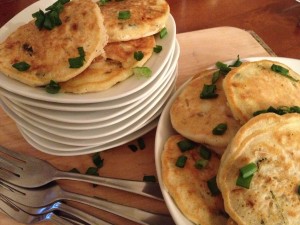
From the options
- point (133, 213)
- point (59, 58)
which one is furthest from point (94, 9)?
point (133, 213)

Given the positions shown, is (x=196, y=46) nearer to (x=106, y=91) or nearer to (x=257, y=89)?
(x=257, y=89)

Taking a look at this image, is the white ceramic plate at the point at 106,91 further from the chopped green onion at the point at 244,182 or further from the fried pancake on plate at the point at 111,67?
the chopped green onion at the point at 244,182

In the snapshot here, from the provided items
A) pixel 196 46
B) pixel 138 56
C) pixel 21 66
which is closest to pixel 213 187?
pixel 138 56

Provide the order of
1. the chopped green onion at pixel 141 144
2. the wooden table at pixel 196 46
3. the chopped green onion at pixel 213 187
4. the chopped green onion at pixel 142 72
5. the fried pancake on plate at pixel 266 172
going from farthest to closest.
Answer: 1. the chopped green onion at pixel 141 144
2. the wooden table at pixel 196 46
3. the chopped green onion at pixel 142 72
4. the chopped green onion at pixel 213 187
5. the fried pancake on plate at pixel 266 172

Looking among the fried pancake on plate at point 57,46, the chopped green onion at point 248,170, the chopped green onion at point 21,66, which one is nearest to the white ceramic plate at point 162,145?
the chopped green onion at point 248,170

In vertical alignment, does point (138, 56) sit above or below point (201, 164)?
above
